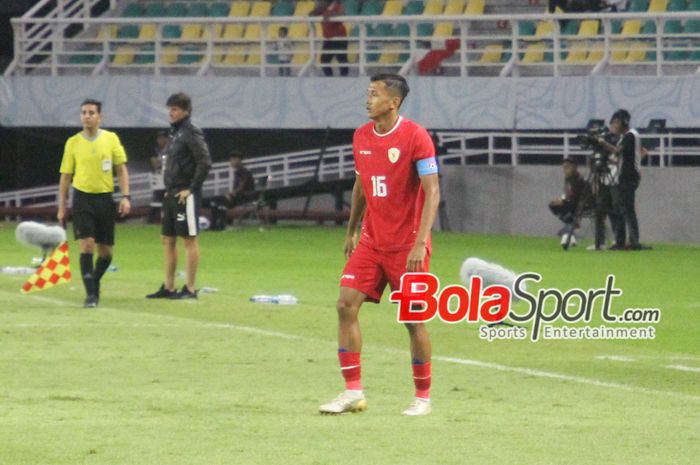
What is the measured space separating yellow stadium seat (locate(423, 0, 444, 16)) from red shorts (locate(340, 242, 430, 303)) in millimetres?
26282

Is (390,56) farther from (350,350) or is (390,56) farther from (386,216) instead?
(350,350)

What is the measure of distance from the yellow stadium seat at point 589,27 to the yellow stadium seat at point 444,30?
2.55 meters

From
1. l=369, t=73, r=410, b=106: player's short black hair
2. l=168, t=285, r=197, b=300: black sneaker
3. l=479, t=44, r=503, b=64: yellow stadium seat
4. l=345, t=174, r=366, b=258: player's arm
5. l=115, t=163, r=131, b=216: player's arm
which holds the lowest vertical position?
l=168, t=285, r=197, b=300: black sneaker

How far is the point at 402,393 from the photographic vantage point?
11492mm

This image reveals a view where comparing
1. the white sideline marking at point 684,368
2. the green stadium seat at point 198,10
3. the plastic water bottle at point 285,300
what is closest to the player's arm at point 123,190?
the plastic water bottle at point 285,300

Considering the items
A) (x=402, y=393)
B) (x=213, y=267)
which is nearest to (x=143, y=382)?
(x=402, y=393)

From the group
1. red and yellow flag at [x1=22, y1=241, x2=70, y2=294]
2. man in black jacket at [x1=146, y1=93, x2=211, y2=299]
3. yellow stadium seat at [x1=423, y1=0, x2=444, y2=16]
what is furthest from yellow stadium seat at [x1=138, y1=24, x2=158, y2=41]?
man in black jacket at [x1=146, y1=93, x2=211, y2=299]

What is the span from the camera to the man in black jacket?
1817 centimetres

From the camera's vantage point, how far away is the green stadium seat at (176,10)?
38.8 meters

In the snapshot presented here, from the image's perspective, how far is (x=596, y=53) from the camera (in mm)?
33844

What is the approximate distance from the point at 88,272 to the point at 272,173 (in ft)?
63.6

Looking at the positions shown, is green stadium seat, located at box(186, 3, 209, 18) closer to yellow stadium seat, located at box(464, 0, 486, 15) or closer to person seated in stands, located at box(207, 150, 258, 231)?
person seated in stands, located at box(207, 150, 258, 231)

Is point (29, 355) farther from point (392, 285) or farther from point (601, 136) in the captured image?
point (601, 136)

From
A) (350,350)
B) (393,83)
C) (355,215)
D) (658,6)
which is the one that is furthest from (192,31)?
(350,350)
